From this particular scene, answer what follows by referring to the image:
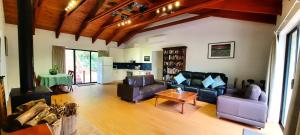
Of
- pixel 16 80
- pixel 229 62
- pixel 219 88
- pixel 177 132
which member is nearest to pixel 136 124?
pixel 177 132

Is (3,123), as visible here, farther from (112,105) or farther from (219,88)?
(219,88)

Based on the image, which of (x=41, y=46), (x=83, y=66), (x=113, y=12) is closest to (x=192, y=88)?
(x=113, y=12)

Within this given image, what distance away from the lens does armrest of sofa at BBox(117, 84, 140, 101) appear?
4613 mm

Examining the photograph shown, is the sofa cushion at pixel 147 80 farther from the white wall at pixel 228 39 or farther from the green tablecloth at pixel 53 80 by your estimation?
the green tablecloth at pixel 53 80

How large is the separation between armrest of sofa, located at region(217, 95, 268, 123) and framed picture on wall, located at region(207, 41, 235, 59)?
257cm

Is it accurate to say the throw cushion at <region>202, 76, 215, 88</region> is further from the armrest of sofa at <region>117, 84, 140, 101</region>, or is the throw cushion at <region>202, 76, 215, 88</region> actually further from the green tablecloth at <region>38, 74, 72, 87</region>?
the green tablecloth at <region>38, 74, 72, 87</region>

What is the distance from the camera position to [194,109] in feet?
13.6

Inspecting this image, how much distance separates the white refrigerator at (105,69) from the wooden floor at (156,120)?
3.77m

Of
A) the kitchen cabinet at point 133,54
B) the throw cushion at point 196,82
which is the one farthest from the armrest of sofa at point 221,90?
the kitchen cabinet at point 133,54

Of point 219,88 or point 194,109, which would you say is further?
point 219,88

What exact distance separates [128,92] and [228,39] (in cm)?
411

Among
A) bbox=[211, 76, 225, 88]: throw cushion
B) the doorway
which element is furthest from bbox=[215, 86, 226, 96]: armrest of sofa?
the doorway

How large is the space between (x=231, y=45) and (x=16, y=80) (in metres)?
8.59

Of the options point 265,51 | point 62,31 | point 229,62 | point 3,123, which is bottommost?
point 3,123
